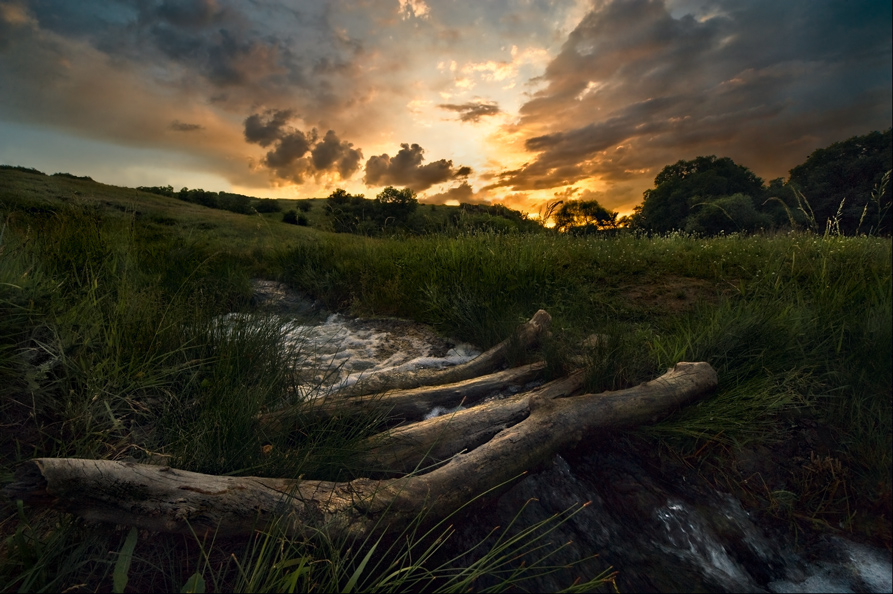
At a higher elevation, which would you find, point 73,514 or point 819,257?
point 819,257

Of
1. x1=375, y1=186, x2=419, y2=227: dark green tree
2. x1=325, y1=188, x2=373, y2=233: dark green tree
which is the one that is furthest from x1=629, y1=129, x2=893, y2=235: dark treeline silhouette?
x1=375, y1=186, x2=419, y2=227: dark green tree

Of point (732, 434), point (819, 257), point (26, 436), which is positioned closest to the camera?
point (26, 436)

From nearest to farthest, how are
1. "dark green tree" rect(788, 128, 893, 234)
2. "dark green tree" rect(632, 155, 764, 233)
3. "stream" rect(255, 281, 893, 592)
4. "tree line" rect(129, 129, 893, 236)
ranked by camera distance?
"stream" rect(255, 281, 893, 592), "dark green tree" rect(788, 128, 893, 234), "tree line" rect(129, 129, 893, 236), "dark green tree" rect(632, 155, 764, 233)

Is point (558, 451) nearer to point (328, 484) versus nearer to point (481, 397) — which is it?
point (481, 397)

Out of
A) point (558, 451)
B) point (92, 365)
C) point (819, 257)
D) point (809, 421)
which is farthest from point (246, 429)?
point (819, 257)

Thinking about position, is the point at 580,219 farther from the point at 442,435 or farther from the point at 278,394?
the point at 278,394

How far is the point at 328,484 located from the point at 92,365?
169cm

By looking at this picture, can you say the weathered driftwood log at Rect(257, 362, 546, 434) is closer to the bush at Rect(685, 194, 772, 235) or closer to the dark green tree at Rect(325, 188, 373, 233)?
the dark green tree at Rect(325, 188, 373, 233)

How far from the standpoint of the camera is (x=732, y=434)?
2955 millimetres

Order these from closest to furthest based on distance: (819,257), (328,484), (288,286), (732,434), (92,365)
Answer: (328,484)
(92,365)
(732,434)
(819,257)
(288,286)

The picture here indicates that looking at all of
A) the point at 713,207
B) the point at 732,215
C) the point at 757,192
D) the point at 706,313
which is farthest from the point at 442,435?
the point at 757,192

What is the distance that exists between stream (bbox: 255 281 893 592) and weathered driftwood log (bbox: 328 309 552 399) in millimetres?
629

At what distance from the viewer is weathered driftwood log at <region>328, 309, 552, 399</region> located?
3.56 meters

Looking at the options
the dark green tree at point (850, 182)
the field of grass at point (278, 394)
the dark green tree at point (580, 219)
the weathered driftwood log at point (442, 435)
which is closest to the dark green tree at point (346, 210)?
the dark green tree at point (580, 219)
